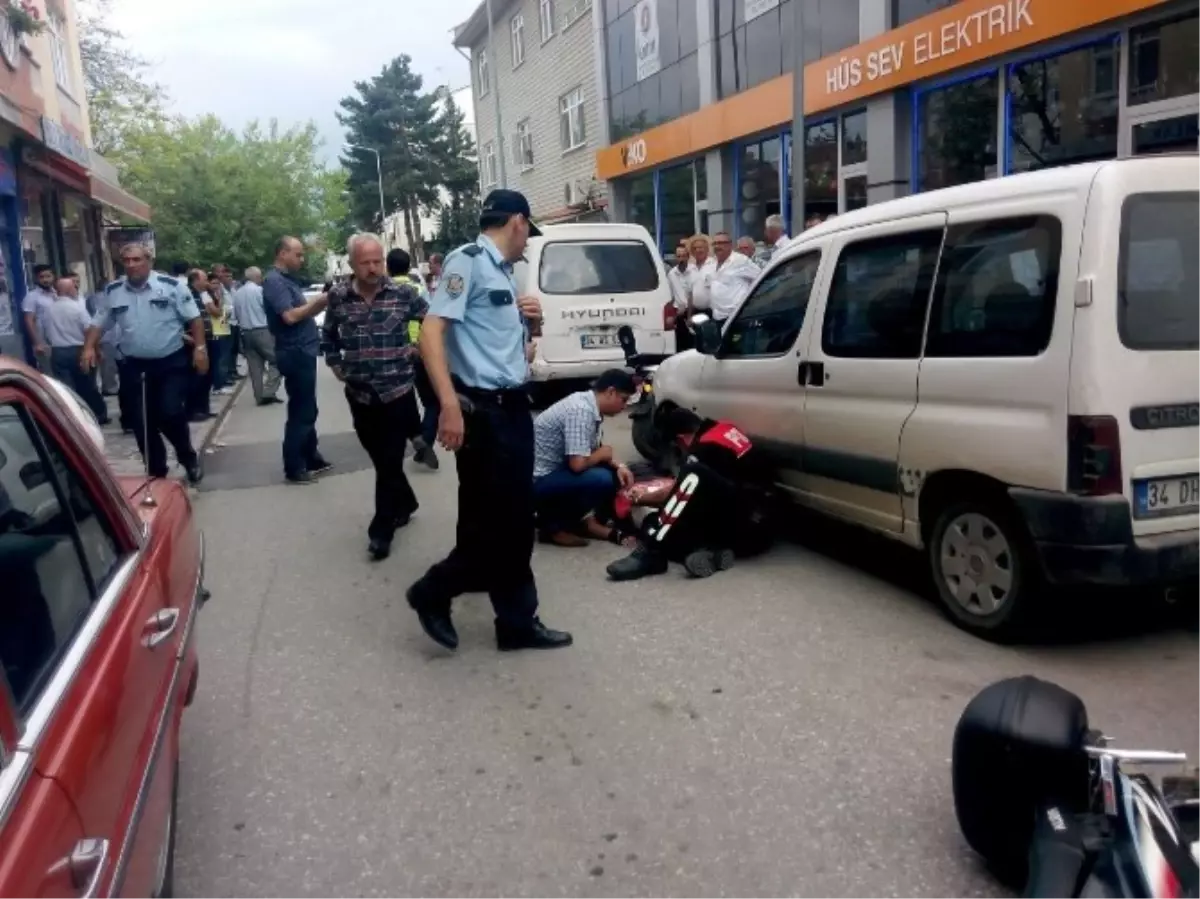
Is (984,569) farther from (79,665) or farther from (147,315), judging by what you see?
(147,315)

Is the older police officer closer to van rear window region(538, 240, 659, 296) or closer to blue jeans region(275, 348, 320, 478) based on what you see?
blue jeans region(275, 348, 320, 478)

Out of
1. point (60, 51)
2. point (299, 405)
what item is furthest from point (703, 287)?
point (60, 51)

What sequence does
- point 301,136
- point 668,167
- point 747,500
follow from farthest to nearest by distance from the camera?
1. point 301,136
2. point 668,167
3. point 747,500

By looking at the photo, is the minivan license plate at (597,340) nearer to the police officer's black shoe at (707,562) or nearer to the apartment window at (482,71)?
the police officer's black shoe at (707,562)

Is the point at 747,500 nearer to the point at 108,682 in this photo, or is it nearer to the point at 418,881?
the point at 418,881

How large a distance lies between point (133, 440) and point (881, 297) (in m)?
8.24

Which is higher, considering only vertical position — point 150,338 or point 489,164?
point 489,164

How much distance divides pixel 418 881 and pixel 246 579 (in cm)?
341

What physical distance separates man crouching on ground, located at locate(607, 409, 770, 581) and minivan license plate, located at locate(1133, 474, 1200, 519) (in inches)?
79.7

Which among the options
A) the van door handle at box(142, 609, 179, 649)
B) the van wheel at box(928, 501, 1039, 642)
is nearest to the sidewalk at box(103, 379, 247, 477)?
the van door handle at box(142, 609, 179, 649)

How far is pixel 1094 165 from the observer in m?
3.85

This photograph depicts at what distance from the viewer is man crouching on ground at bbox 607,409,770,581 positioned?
5.39 metres

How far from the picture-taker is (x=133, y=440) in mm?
10508

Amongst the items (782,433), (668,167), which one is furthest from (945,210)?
(668,167)
